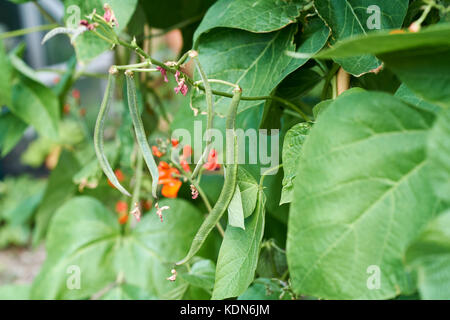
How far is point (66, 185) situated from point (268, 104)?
22.4 inches

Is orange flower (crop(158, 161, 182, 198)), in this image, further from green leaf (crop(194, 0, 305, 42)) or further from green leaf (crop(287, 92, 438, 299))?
green leaf (crop(287, 92, 438, 299))

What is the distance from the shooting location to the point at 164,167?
0.51 metres

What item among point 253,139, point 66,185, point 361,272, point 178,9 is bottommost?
point 361,272

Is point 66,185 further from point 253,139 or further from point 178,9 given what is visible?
point 253,139

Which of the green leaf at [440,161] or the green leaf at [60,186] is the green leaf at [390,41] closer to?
the green leaf at [440,161]

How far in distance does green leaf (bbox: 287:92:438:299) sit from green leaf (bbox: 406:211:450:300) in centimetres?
4

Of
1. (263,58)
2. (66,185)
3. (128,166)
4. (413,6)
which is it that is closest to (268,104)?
(263,58)

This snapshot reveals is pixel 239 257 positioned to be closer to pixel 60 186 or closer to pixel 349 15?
pixel 349 15

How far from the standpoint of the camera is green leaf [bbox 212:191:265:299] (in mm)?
330

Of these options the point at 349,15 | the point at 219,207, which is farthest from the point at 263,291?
the point at 349,15

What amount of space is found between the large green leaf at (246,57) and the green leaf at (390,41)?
0.17 meters

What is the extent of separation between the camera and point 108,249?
637 millimetres

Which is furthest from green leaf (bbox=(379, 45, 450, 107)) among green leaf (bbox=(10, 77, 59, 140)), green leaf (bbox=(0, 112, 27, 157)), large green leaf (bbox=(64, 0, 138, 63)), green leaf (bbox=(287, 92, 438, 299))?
green leaf (bbox=(0, 112, 27, 157))

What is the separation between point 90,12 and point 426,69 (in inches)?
12.3
